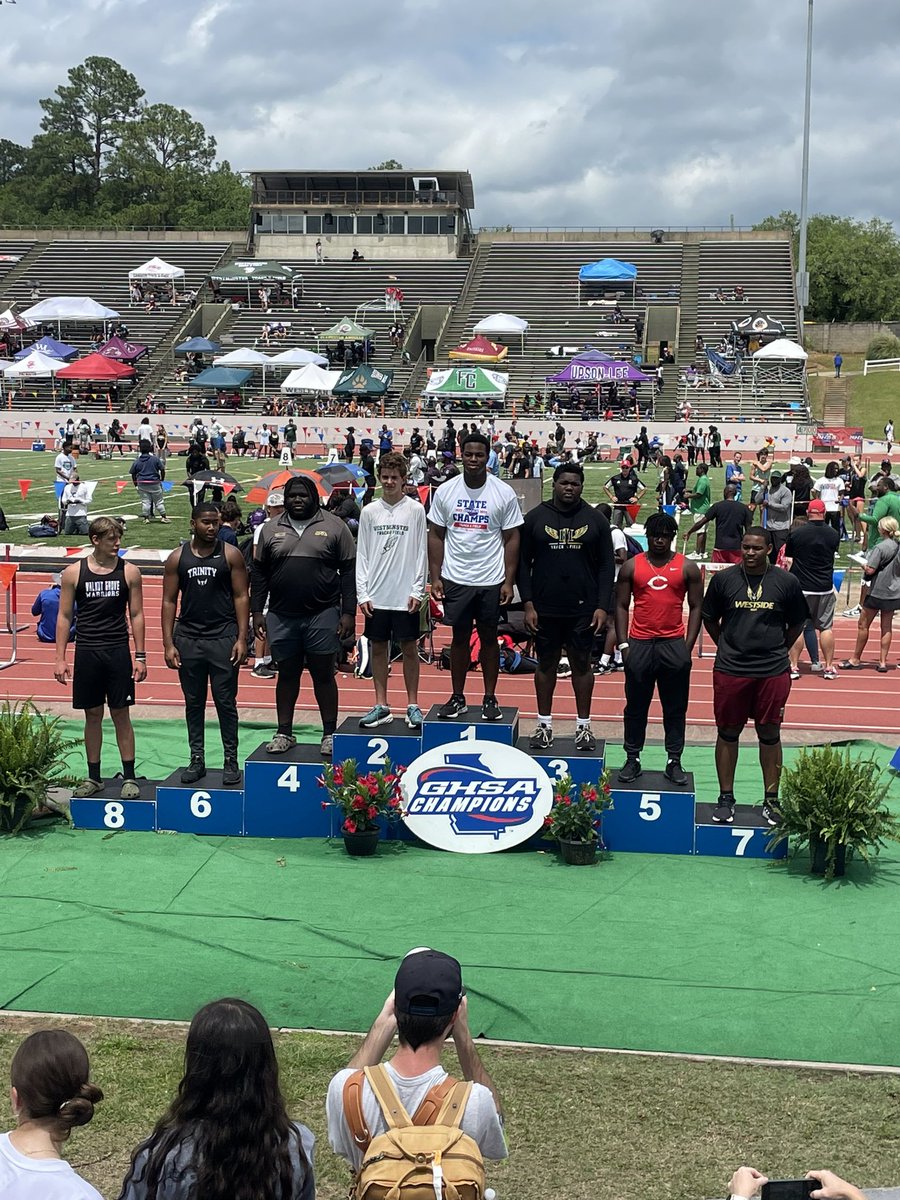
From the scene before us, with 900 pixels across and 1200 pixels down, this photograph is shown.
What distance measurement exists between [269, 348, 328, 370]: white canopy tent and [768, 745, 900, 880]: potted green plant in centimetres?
4300

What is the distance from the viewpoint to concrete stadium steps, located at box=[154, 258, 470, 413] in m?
54.5

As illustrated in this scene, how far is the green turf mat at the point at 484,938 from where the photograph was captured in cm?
615

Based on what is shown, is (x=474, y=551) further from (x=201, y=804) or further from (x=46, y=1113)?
(x=46, y=1113)

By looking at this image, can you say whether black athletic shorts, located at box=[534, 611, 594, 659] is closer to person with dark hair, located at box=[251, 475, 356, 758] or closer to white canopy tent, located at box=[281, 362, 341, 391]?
person with dark hair, located at box=[251, 475, 356, 758]

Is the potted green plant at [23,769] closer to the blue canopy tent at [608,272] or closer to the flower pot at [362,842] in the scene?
the flower pot at [362,842]

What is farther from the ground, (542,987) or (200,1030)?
(200,1030)

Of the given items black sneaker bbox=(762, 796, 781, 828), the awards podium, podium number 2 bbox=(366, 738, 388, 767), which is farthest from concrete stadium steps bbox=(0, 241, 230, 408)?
black sneaker bbox=(762, 796, 781, 828)

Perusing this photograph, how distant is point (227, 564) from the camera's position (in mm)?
8453

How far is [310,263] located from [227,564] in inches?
2304

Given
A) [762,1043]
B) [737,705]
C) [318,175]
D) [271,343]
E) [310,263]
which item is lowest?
[762,1043]

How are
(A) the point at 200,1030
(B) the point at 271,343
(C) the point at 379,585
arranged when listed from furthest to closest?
(B) the point at 271,343 < (C) the point at 379,585 < (A) the point at 200,1030

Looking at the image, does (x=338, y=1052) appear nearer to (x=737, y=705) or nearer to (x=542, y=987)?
(x=542, y=987)

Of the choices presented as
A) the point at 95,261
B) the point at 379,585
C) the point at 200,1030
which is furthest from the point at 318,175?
the point at 200,1030

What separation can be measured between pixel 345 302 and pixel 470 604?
5283 cm
